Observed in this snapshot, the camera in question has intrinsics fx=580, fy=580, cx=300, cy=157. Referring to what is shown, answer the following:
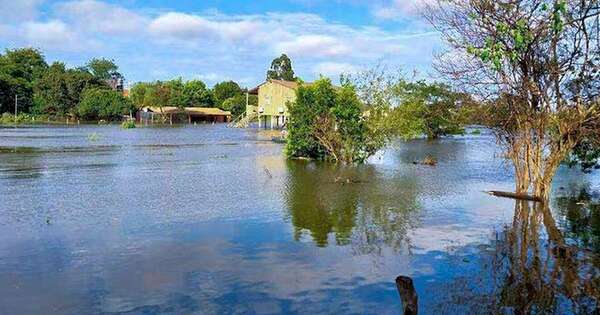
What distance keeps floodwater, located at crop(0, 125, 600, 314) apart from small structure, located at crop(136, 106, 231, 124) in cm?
8942

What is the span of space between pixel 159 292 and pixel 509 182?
19.2 meters

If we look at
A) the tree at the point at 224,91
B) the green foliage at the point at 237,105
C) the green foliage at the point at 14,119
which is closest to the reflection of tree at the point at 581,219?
the green foliage at the point at 14,119

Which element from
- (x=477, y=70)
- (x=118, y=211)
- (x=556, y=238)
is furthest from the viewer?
(x=477, y=70)

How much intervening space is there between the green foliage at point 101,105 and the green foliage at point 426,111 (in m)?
59.0

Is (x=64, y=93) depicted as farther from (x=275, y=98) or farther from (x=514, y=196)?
(x=514, y=196)

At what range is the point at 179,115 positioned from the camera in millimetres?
114000

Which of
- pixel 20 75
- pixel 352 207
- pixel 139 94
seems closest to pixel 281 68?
pixel 139 94

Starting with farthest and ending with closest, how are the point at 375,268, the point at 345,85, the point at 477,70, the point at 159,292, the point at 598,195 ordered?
1. the point at 345,85
2. the point at 598,195
3. the point at 477,70
4. the point at 375,268
5. the point at 159,292

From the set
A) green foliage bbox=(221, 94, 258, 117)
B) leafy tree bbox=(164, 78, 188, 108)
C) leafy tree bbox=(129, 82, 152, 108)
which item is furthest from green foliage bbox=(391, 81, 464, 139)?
leafy tree bbox=(129, 82, 152, 108)

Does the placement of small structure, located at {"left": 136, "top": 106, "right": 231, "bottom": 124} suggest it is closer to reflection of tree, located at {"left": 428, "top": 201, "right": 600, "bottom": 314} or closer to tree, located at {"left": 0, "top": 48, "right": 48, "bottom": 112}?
tree, located at {"left": 0, "top": 48, "right": 48, "bottom": 112}

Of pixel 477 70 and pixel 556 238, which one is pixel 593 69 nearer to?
pixel 477 70

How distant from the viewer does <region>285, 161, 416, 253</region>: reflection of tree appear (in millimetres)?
13438

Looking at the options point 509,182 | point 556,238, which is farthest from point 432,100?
point 556,238

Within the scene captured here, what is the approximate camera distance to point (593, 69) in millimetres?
16234
